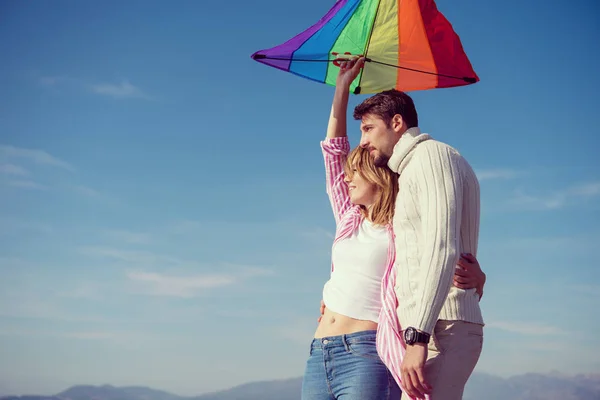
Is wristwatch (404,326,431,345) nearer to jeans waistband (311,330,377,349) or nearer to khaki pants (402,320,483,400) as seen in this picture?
khaki pants (402,320,483,400)

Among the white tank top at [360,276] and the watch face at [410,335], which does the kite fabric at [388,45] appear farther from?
the watch face at [410,335]

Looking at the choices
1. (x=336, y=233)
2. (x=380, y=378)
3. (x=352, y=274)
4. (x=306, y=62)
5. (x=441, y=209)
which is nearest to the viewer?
(x=441, y=209)

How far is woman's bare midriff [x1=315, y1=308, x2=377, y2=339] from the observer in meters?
3.37

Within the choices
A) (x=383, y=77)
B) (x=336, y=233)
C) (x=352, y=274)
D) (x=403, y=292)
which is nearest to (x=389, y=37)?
(x=383, y=77)

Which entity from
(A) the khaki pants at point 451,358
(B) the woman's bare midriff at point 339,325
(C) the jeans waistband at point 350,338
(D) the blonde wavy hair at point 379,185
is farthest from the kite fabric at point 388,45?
(A) the khaki pants at point 451,358

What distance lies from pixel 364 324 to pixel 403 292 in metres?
0.58

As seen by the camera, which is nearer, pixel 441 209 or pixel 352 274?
pixel 441 209

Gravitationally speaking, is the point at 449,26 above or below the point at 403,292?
above

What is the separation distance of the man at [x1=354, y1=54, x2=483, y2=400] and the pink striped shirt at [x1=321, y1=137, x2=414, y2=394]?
80 millimetres

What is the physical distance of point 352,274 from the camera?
138 inches

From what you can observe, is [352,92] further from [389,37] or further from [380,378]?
[380,378]

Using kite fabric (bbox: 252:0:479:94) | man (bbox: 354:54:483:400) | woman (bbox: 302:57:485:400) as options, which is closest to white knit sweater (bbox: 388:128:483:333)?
man (bbox: 354:54:483:400)

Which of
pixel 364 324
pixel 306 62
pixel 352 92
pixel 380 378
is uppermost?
pixel 306 62

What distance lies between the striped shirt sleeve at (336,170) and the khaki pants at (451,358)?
1.47 meters
